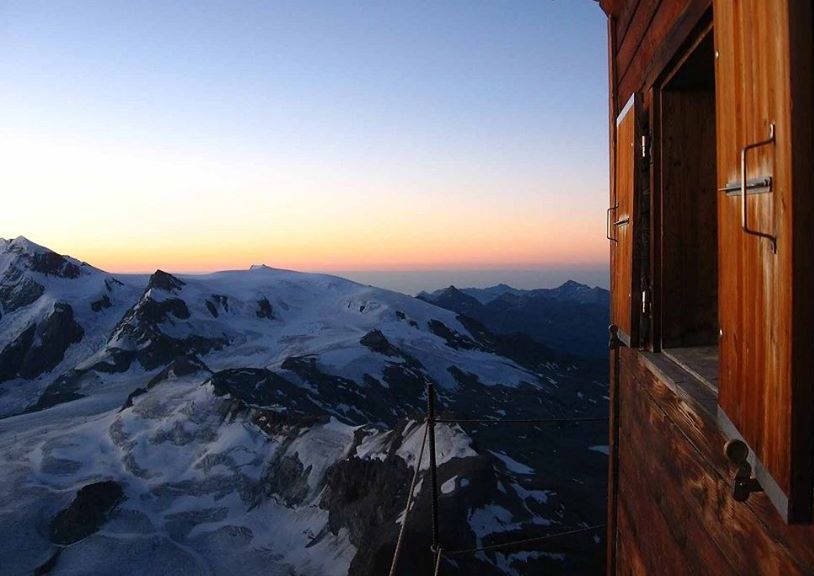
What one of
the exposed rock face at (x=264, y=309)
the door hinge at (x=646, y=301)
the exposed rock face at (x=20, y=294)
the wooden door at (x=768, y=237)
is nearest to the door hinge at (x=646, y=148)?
the door hinge at (x=646, y=301)

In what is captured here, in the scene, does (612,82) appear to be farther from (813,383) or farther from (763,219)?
(813,383)

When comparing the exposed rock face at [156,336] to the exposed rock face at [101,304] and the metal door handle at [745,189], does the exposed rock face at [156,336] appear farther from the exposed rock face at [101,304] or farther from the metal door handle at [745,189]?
the metal door handle at [745,189]

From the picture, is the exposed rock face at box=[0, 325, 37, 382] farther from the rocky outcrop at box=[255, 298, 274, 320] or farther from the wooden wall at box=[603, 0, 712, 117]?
the wooden wall at box=[603, 0, 712, 117]

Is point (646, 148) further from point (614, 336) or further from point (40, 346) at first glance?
point (40, 346)

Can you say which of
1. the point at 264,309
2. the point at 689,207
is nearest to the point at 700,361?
the point at 689,207

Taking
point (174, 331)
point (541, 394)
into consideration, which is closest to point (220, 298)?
point (174, 331)
